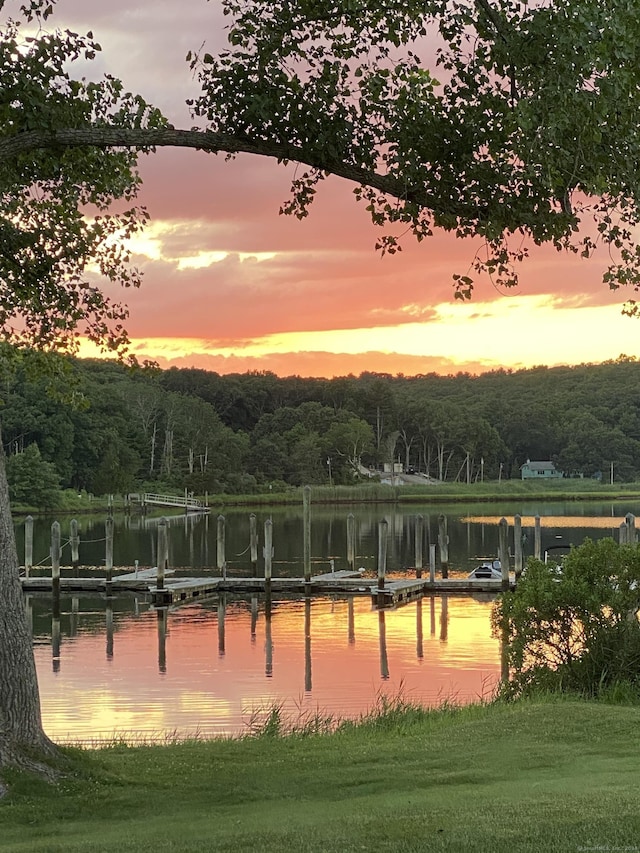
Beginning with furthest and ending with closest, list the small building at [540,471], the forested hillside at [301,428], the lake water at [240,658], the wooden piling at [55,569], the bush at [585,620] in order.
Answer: the small building at [540,471] → the forested hillside at [301,428] → the wooden piling at [55,569] → the lake water at [240,658] → the bush at [585,620]

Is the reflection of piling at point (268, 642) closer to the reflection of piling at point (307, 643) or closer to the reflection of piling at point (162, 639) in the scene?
the reflection of piling at point (307, 643)

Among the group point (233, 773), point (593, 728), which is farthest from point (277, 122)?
point (593, 728)

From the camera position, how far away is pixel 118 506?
8369 centimetres

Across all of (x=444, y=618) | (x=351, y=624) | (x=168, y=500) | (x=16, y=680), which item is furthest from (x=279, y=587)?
(x=168, y=500)

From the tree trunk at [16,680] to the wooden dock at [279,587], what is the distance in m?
23.1

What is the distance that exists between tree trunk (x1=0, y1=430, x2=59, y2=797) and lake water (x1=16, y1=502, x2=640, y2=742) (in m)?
6.01

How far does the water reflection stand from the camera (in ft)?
59.0

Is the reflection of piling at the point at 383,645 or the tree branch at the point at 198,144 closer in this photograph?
the tree branch at the point at 198,144

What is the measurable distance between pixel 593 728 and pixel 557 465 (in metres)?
120

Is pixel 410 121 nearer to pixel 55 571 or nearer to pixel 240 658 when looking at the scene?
pixel 240 658

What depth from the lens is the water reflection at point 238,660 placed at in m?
18.0

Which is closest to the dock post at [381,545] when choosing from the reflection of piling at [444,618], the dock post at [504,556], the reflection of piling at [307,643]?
the reflection of piling at [444,618]

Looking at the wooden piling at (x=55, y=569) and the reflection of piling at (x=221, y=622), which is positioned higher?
the wooden piling at (x=55, y=569)

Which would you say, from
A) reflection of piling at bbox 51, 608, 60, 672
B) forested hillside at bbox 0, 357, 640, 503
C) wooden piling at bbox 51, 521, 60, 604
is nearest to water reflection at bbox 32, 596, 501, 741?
reflection of piling at bbox 51, 608, 60, 672
